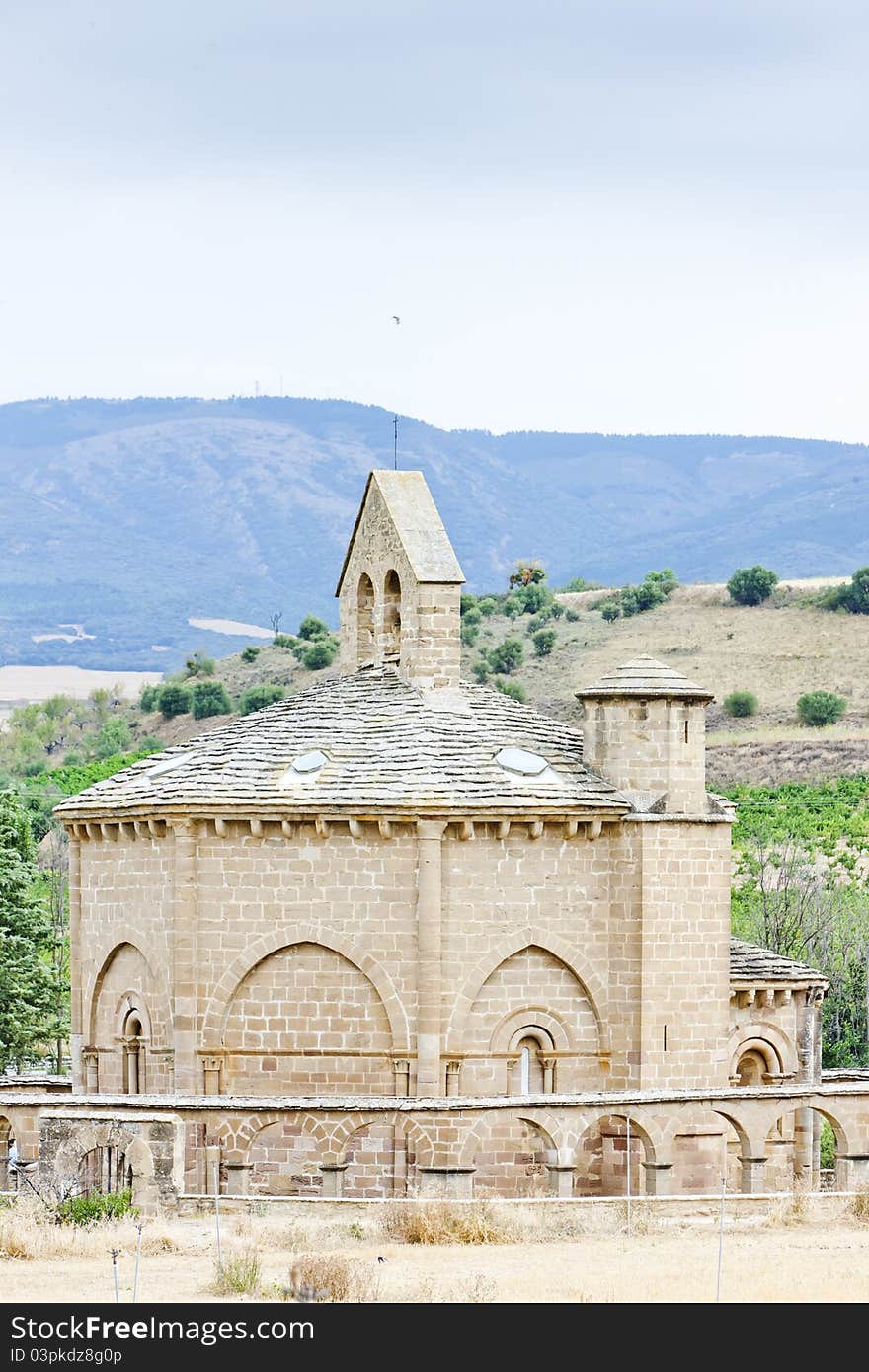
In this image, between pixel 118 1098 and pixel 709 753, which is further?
pixel 709 753

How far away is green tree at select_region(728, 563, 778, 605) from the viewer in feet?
393

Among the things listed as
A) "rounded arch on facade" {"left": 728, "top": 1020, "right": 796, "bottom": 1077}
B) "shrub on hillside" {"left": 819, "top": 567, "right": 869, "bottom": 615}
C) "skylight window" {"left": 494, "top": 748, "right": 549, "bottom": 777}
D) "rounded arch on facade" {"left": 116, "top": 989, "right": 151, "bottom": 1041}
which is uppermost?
"shrub on hillside" {"left": 819, "top": 567, "right": 869, "bottom": 615}

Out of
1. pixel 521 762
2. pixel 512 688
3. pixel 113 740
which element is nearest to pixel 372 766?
pixel 521 762

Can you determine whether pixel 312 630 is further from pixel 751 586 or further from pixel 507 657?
pixel 751 586

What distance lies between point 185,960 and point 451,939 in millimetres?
3356

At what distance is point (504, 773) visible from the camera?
33.3m

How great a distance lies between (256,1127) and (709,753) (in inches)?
2587

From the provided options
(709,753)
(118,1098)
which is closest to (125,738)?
(709,753)

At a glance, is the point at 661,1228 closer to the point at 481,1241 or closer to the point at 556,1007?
the point at 481,1241

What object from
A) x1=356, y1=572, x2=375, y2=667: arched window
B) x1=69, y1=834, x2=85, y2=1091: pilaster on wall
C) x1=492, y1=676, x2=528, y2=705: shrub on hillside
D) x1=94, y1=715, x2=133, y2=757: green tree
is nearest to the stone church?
x1=69, y1=834, x2=85, y2=1091: pilaster on wall

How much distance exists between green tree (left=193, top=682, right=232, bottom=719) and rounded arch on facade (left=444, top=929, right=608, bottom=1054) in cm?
7784

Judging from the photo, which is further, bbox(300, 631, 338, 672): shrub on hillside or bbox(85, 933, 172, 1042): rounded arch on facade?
bbox(300, 631, 338, 672): shrub on hillside

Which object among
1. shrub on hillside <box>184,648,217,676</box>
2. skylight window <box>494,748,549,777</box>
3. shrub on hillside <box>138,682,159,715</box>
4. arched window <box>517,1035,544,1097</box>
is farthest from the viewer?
shrub on hillside <box>138,682,159,715</box>

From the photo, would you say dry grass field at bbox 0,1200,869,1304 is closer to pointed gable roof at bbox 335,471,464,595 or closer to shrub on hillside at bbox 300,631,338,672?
pointed gable roof at bbox 335,471,464,595
